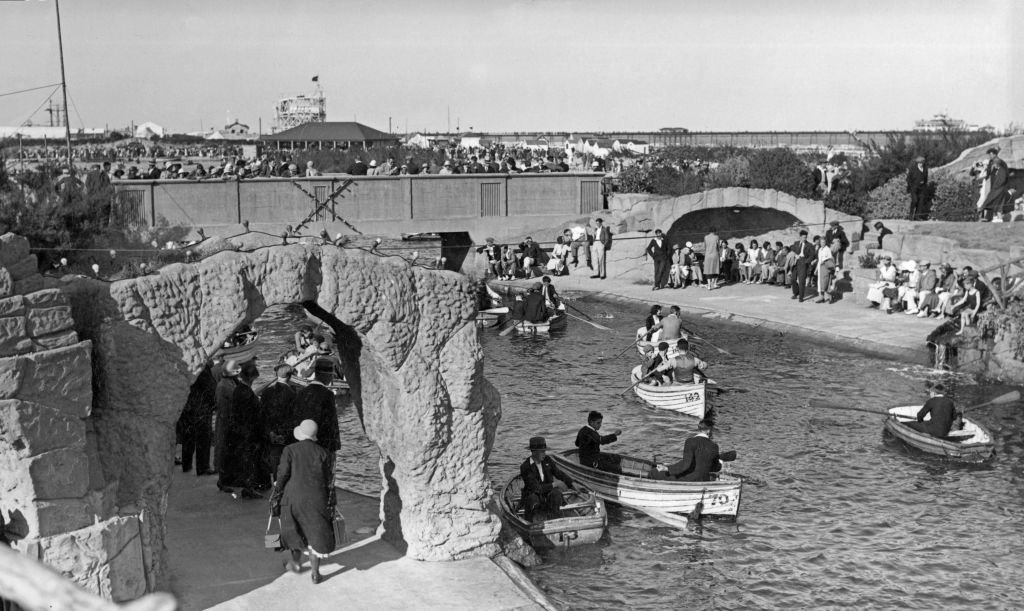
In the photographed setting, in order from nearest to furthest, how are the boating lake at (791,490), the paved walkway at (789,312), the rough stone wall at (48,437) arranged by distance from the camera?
1. the rough stone wall at (48,437)
2. the boating lake at (791,490)
3. the paved walkway at (789,312)

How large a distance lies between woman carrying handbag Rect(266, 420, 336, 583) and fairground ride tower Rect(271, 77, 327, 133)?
250 ft

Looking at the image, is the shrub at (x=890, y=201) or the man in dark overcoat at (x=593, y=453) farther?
the shrub at (x=890, y=201)

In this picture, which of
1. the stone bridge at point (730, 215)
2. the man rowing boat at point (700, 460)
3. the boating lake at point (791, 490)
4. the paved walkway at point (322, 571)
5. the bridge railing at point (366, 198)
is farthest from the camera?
the bridge railing at point (366, 198)

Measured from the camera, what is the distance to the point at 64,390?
9.81 m

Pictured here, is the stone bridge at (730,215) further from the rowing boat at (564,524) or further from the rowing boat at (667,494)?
the rowing boat at (564,524)

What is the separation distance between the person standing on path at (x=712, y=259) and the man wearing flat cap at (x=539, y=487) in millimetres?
20924

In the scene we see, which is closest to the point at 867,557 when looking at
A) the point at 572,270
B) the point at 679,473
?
the point at 679,473

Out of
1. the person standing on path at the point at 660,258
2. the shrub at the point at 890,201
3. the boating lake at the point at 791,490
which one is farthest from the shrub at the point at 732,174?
the boating lake at the point at 791,490

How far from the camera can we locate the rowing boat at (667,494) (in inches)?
587

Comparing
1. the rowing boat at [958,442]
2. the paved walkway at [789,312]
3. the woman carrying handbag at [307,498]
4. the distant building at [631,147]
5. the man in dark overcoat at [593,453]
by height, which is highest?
the distant building at [631,147]

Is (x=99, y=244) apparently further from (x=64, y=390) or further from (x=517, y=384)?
(x=64, y=390)

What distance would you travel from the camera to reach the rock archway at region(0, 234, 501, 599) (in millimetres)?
10516

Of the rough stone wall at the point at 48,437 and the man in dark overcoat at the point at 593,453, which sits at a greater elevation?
the rough stone wall at the point at 48,437

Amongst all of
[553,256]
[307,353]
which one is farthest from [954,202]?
[307,353]
